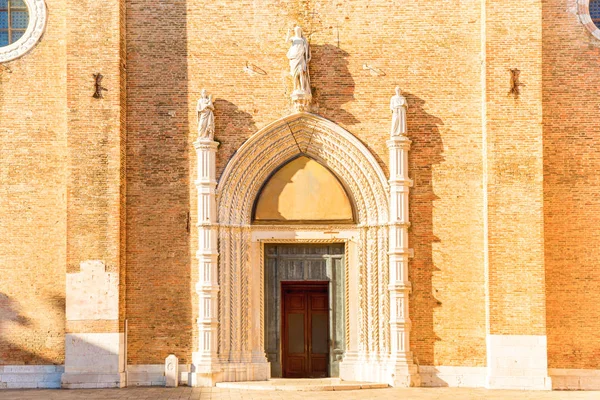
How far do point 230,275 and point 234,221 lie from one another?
1.06 m

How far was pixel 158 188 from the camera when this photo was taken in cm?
1970

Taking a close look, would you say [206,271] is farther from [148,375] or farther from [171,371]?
[148,375]

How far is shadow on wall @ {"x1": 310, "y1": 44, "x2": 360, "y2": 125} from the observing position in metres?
19.8

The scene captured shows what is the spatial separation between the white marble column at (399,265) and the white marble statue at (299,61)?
1991 mm

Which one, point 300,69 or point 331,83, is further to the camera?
point 331,83

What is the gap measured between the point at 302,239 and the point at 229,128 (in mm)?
2602

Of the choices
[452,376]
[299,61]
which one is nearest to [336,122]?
[299,61]

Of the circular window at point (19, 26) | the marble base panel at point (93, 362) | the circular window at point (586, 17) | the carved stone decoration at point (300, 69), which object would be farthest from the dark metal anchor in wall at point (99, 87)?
the circular window at point (586, 17)

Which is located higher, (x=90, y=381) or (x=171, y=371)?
(x=171, y=371)

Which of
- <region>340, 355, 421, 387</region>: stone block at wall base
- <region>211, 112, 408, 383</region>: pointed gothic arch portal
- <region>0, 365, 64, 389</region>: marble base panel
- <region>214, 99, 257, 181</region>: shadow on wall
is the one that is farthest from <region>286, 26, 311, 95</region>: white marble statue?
<region>0, 365, 64, 389</region>: marble base panel

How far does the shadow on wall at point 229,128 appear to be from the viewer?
1977cm

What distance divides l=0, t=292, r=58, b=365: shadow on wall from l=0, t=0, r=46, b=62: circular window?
4.77 m

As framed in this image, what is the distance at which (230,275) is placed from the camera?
1962cm

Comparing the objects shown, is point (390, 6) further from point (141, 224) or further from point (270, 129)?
point (141, 224)
